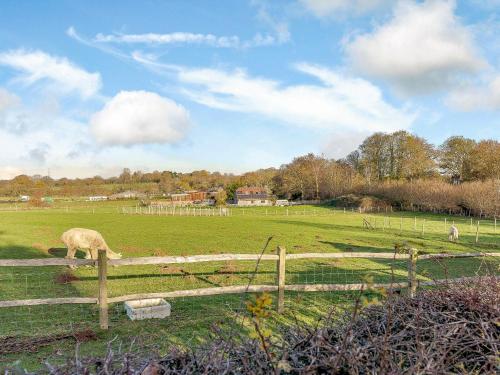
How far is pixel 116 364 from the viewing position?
6.09 feet

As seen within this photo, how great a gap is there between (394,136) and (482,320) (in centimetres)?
7389

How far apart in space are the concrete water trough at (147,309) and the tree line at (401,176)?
1954 inches

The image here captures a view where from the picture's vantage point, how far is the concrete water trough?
7656mm

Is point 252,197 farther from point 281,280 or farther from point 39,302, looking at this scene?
point 39,302

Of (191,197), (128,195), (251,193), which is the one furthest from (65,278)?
(128,195)

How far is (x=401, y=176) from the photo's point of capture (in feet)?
224

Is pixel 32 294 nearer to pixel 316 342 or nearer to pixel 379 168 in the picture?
pixel 316 342

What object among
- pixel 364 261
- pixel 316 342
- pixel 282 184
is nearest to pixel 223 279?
pixel 364 261

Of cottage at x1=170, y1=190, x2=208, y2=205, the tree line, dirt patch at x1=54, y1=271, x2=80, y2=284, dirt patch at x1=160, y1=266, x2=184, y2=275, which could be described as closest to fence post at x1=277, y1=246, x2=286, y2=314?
dirt patch at x1=160, y1=266, x2=184, y2=275

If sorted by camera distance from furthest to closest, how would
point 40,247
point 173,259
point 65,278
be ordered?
point 40,247
point 65,278
point 173,259

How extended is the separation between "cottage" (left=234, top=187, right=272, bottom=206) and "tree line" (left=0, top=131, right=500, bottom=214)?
186 inches

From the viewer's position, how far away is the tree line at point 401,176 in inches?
2067

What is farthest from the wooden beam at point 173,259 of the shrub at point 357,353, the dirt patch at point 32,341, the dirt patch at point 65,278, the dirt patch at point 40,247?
the dirt patch at point 40,247

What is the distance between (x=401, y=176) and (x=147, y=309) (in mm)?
67346
